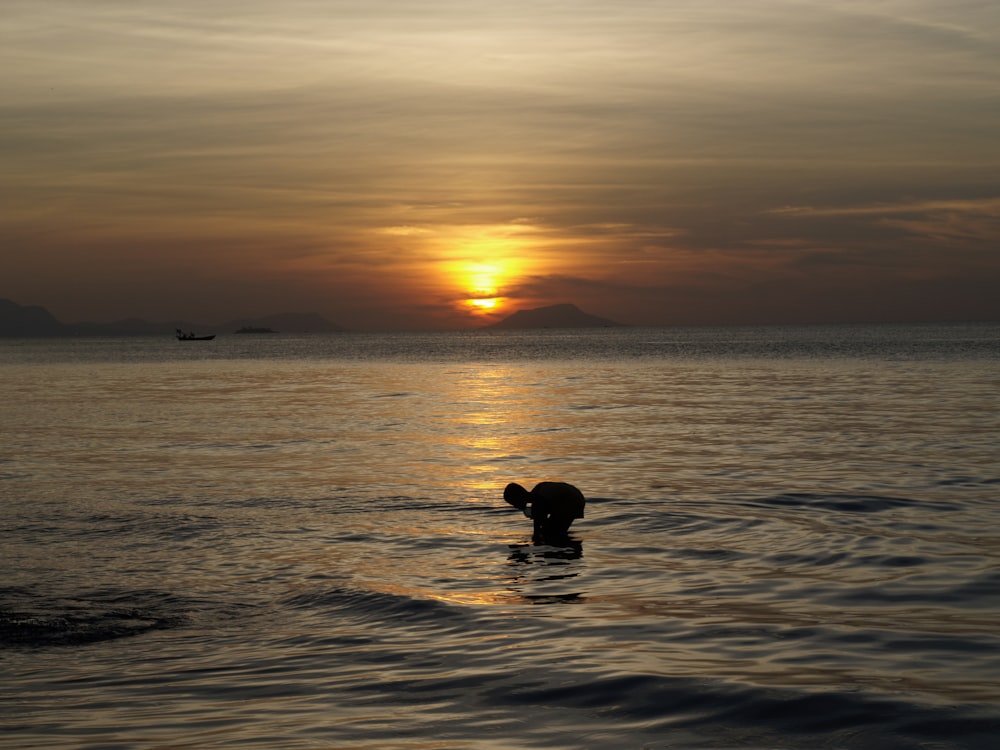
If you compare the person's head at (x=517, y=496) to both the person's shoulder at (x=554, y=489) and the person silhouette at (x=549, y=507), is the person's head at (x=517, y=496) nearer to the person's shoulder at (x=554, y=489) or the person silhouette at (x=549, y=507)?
the person silhouette at (x=549, y=507)

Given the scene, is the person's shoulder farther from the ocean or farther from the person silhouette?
the ocean

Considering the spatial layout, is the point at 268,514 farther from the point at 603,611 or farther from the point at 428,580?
the point at 603,611

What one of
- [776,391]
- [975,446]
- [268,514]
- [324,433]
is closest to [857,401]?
[776,391]

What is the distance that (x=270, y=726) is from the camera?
860 cm

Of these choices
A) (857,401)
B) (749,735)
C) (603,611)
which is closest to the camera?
(749,735)

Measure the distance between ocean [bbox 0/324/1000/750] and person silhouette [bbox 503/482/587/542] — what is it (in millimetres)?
367

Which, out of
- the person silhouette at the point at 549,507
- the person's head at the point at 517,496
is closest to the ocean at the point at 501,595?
the person silhouette at the point at 549,507

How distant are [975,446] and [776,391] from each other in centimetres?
2837

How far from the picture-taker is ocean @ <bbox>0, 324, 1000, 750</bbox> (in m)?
8.80

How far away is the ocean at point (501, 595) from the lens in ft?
28.9

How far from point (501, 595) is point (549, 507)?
12.5 ft

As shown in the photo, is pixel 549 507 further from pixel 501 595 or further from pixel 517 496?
pixel 501 595

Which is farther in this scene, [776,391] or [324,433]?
[776,391]

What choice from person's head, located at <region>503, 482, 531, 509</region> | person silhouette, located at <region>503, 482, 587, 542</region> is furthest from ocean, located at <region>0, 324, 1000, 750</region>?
person's head, located at <region>503, 482, 531, 509</region>
